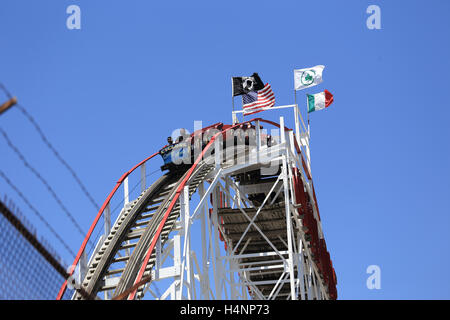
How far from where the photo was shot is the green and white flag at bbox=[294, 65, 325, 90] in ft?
103

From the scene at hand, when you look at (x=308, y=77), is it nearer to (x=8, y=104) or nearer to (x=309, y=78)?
(x=309, y=78)

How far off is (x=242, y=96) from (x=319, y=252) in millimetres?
6578

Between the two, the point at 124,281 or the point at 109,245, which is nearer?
the point at 124,281

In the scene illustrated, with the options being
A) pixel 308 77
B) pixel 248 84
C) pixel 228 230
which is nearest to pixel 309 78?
pixel 308 77

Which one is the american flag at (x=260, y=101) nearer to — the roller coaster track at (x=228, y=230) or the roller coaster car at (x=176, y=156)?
the roller coaster track at (x=228, y=230)

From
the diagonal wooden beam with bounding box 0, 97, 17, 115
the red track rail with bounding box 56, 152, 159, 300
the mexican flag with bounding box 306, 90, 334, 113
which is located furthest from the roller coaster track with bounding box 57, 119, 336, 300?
the diagonal wooden beam with bounding box 0, 97, 17, 115

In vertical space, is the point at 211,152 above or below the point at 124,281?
above

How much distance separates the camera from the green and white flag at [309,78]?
103ft

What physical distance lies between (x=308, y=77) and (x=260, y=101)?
Answer: 10.9ft
